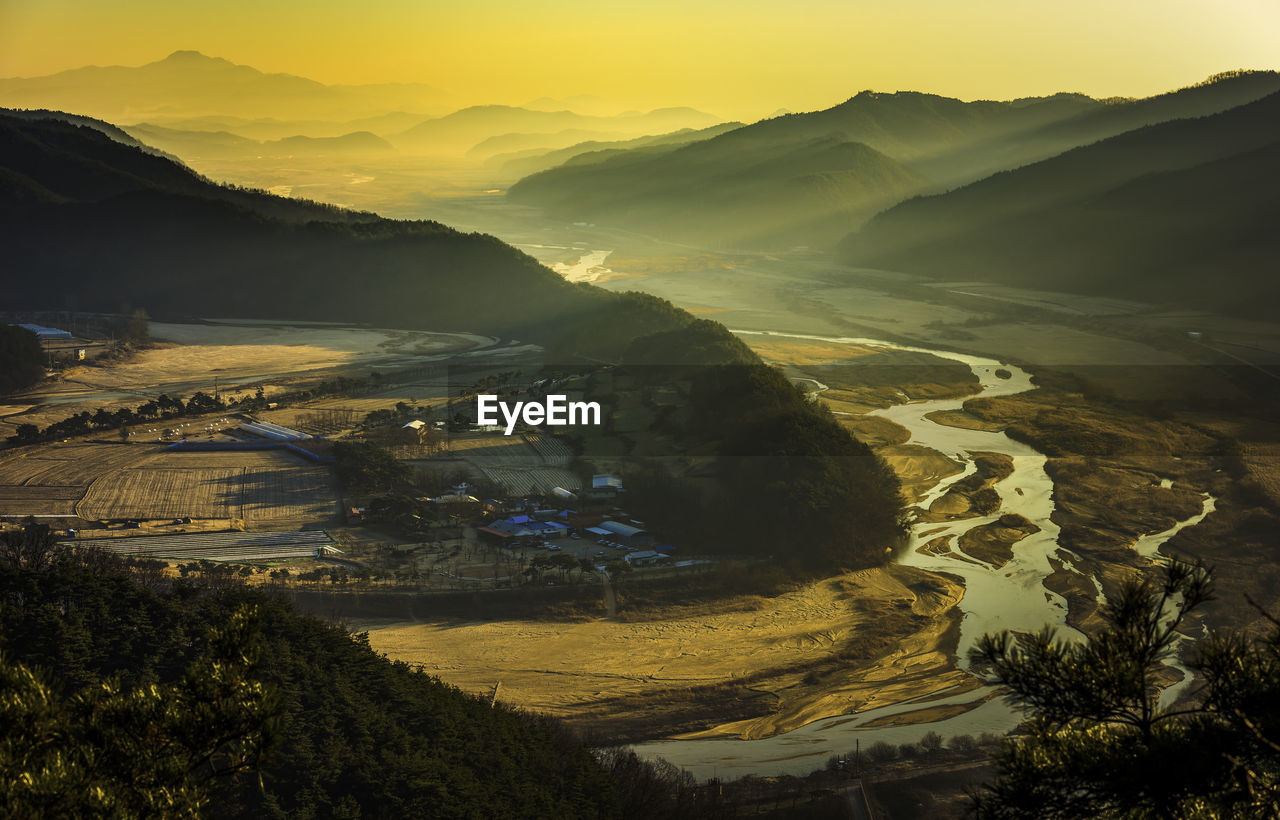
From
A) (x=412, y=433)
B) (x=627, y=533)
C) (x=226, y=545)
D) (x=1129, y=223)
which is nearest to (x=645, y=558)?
(x=627, y=533)

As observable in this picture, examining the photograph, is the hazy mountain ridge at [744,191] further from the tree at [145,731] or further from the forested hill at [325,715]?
the tree at [145,731]

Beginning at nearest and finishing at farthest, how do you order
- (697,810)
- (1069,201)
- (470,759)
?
(470,759) < (697,810) < (1069,201)

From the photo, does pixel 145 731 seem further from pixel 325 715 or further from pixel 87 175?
pixel 87 175

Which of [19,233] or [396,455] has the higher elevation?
[19,233]

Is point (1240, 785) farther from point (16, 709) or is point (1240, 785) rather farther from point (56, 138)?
point (56, 138)

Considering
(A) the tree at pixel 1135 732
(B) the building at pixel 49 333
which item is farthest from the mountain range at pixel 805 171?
(A) the tree at pixel 1135 732

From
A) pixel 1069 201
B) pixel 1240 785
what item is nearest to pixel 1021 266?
pixel 1069 201
